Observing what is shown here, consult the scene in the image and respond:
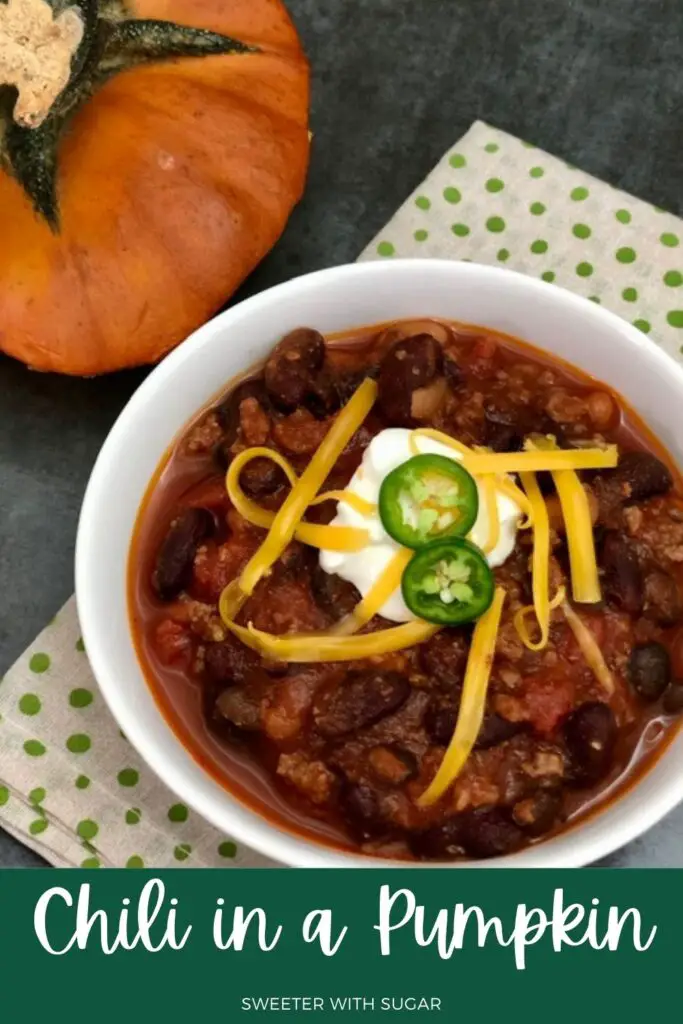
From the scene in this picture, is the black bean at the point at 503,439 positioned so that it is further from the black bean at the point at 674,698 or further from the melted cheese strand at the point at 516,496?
the black bean at the point at 674,698

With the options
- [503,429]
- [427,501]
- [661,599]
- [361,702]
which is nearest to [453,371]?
[503,429]

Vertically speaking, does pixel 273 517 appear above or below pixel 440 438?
below

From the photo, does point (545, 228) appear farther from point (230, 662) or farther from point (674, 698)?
point (230, 662)

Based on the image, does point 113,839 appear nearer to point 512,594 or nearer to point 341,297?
point 512,594

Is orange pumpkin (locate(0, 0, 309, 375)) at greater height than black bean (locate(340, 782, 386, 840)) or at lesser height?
greater

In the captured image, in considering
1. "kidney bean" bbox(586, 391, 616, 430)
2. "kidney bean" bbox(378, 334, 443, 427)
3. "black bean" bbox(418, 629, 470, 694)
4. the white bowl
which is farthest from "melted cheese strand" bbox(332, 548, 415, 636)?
"kidney bean" bbox(586, 391, 616, 430)

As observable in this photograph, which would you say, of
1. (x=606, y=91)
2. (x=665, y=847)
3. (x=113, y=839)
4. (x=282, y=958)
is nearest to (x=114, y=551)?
(x=113, y=839)

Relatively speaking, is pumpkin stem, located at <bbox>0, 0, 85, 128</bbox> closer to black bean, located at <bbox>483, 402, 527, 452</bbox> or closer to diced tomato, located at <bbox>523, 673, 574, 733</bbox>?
black bean, located at <bbox>483, 402, 527, 452</bbox>
